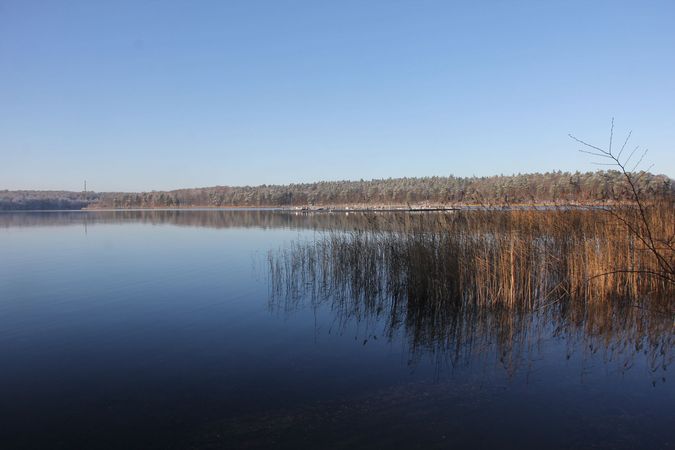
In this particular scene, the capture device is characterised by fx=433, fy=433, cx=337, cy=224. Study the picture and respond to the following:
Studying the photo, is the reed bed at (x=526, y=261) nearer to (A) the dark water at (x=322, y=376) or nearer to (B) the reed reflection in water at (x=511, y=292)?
(B) the reed reflection in water at (x=511, y=292)

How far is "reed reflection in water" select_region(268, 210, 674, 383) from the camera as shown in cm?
669

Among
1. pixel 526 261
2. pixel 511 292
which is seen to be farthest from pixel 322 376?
pixel 526 261

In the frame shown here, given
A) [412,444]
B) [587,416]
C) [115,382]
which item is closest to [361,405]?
[412,444]

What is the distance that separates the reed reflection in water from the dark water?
0.21 ft

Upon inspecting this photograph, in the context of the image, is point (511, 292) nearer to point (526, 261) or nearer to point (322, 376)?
point (526, 261)

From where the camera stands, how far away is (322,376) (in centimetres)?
563

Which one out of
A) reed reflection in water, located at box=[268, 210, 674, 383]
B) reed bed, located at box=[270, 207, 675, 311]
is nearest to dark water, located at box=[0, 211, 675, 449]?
reed reflection in water, located at box=[268, 210, 674, 383]

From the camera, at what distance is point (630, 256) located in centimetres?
843

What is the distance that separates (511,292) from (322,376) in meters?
4.29

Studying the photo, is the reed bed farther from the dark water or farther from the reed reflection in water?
the dark water

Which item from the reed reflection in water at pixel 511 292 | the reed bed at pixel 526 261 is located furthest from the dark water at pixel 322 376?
the reed bed at pixel 526 261

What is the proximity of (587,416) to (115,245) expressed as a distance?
22397mm

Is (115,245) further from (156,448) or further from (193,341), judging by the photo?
(156,448)

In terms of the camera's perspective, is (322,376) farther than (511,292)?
No
